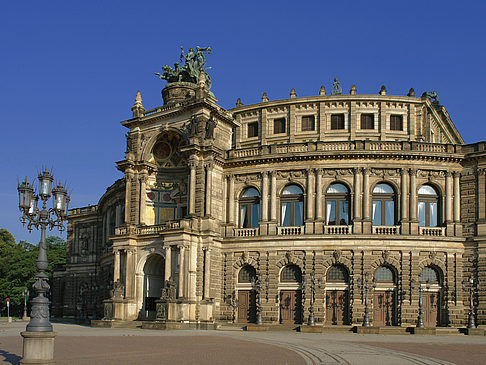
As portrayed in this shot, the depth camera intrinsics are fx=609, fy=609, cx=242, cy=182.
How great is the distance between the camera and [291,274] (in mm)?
51750

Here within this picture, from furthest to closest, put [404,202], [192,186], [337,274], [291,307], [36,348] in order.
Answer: [192,186] → [291,307] → [337,274] → [404,202] → [36,348]

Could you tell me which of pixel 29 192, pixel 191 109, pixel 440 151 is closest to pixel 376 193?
pixel 440 151

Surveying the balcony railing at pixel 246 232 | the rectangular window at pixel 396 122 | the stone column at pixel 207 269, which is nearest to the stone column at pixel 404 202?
the rectangular window at pixel 396 122

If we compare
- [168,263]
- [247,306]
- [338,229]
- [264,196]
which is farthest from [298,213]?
[168,263]

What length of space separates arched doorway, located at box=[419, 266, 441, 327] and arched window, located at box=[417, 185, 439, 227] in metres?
3.95

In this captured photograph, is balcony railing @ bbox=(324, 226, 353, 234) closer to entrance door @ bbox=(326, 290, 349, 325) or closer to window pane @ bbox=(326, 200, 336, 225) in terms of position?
window pane @ bbox=(326, 200, 336, 225)

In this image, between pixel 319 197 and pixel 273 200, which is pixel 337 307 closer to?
pixel 319 197

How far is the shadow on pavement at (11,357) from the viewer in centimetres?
2233

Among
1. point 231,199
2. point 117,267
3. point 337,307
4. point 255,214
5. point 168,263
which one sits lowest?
point 337,307

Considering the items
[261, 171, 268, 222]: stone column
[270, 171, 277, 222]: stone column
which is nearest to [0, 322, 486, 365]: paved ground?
[270, 171, 277, 222]: stone column

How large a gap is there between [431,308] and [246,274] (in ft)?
51.3

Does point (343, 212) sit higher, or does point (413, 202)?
point (413, 202)

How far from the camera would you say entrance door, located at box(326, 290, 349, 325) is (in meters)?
49.8

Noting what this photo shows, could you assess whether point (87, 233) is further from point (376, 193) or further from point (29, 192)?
point (29, 192)
